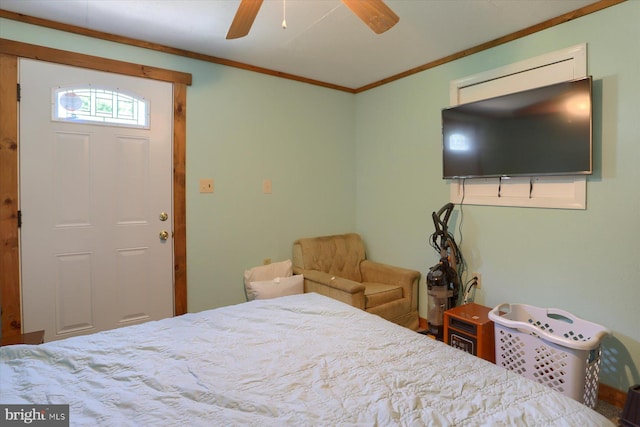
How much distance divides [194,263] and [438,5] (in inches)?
106

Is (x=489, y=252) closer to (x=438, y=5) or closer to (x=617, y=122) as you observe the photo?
(x=617, y=122)

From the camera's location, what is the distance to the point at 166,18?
2.41m

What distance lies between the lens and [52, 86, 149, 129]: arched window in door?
2.52 meters

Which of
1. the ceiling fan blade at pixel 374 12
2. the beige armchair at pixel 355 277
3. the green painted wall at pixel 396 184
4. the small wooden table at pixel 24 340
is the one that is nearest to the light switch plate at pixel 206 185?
the green painted wall at pixel 396 184

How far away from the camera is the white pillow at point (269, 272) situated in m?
3.23

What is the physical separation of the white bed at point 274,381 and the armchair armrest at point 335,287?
44.5 inches

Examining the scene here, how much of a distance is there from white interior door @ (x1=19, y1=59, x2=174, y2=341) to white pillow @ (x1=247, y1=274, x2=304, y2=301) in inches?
27.2

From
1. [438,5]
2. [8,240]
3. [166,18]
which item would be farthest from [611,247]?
[8,240]

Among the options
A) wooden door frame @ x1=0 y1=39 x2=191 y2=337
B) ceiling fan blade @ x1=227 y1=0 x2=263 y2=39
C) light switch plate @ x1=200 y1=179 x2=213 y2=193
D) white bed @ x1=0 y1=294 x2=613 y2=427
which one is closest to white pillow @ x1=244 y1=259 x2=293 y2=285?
light switch plate @ x1=200 y1=179 x2=213 y2=193

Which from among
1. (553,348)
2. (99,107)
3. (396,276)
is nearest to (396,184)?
(396,276)

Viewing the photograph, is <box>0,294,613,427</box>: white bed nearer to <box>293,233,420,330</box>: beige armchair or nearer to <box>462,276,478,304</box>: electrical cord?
<box>293,233,420,330</box>: beige armchair

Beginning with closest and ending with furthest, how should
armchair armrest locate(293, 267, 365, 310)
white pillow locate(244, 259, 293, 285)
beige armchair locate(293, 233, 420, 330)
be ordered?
armchair armrest locate(293, 267, 365, 310) < beige armchair locate(293, 233, 420, 330) < white pillow locate(244, 259, 293, 285)

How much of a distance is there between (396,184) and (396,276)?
0.94 meters

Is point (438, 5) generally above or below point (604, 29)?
above
